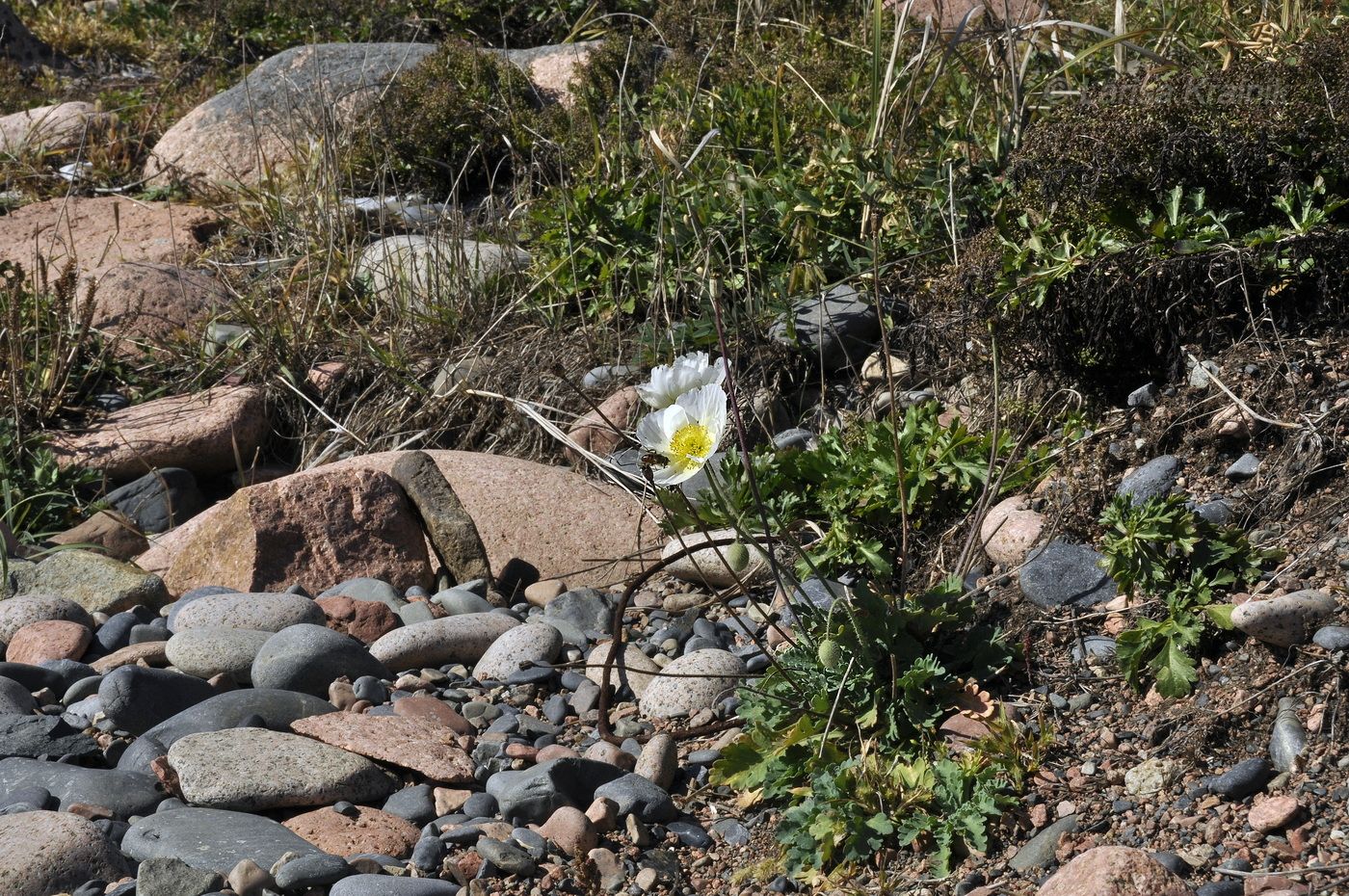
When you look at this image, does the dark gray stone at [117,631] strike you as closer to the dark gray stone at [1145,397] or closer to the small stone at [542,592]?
the small stone at [542,592]

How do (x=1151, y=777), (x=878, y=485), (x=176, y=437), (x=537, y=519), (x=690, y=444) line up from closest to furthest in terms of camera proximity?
(x=690, y=444) < (x=1151, y=777) < (x=878, y=485) < (x=537, y=519) < (x=176, y=437)

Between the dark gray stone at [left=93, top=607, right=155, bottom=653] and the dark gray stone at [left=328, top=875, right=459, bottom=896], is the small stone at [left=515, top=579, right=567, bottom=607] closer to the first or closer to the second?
the dark gray stone at [left=93, top=607, right=155, bottom=653]

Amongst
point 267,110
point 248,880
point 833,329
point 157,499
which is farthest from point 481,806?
point 267,110

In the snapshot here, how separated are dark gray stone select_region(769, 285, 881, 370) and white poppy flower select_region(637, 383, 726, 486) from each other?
2.01 metres

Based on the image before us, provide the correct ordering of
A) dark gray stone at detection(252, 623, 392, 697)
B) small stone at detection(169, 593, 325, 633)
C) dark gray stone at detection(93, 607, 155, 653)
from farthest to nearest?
dark gray stone at detection(93, 607, 155, 653), small stone at detection(169, 593, 325, 633), dark gray stone at detection(252, 623, 392, 697)

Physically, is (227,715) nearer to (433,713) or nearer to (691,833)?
(433,713)

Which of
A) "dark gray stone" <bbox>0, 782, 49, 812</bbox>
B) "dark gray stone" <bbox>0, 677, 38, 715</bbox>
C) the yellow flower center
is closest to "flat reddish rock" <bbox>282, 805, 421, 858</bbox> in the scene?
"dark gray stone" <bbox>0, 782, 49, 812</bbox>

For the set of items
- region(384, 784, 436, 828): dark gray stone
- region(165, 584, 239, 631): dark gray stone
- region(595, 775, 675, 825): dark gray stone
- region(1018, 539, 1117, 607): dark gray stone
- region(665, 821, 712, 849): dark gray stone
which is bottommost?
region(165, 584, 239, 631): dark gray stone

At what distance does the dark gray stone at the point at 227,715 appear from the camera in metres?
2.73

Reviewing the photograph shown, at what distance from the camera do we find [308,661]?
3.09m

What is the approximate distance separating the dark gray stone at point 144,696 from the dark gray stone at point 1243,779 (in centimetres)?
230

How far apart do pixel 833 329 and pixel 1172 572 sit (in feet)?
5.76

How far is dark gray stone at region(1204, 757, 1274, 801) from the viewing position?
2.07 meters

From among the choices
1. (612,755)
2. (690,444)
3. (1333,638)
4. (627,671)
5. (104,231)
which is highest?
(690,444)
